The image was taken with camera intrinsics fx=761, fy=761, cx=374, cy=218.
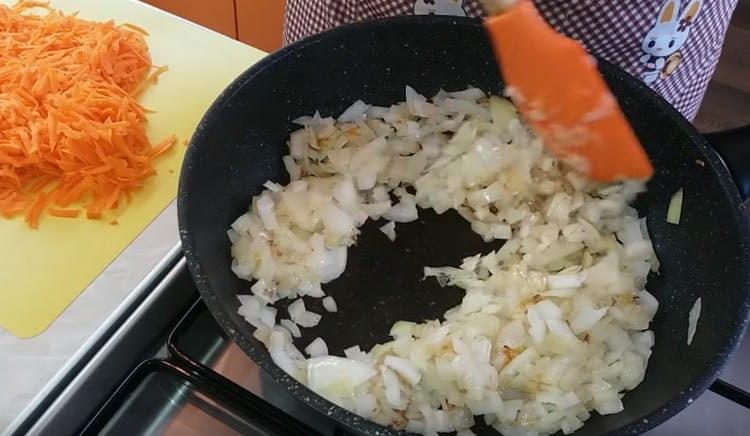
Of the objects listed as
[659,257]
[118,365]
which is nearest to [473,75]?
[659,257]

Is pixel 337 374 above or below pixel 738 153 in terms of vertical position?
below

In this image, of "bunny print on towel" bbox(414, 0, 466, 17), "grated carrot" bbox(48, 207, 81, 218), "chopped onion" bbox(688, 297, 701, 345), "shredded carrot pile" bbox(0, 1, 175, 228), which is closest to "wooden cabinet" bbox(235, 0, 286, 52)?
"shredded carrot pile" bbox(0, 1, 175, 228)

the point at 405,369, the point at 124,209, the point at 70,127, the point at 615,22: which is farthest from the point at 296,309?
the point at 615,22

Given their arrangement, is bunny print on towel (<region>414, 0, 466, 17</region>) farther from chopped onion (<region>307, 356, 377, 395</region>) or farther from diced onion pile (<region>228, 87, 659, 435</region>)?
chopped onion (<region>307, 356, 377, 395</region>)

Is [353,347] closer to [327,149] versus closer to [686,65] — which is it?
[327,149]

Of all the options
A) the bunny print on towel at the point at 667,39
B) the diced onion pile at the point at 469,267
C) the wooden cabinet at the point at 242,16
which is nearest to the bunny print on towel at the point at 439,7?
the diced onion pile at the point at 469,267

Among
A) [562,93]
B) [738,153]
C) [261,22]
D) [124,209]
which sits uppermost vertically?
[562,93]

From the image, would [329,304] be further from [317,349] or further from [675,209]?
[675,209]
